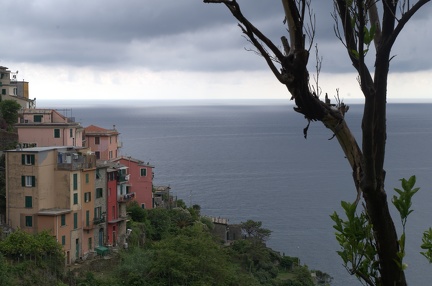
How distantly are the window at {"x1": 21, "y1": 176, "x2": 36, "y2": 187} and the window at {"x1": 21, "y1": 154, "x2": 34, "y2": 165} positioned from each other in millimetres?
673

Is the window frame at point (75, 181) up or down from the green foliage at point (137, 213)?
up

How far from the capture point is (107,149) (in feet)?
152

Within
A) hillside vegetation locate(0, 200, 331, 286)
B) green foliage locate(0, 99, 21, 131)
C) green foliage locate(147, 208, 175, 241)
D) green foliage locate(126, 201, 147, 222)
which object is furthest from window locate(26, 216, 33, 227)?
green foliage locate(0, 99, 21, 131)

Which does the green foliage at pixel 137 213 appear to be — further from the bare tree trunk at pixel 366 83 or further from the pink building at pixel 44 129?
the bare tree trunk at pixel 366 83

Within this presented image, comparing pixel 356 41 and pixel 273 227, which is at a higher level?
pixel 356 41

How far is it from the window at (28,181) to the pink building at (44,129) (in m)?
5.55

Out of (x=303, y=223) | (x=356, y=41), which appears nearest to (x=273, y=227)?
(x=303, y=223)

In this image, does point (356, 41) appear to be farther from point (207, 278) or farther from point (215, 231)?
point (215, 231)

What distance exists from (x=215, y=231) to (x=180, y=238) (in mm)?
17865

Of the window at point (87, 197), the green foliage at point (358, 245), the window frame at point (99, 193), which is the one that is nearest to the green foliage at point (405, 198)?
the green foliage at point (358, 245)

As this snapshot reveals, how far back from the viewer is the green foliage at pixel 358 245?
3.71 meters

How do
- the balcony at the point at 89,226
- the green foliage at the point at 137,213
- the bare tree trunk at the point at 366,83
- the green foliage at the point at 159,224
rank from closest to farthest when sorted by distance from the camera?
the bare tree trunk at the point at 366,83 → the balcony at the point at 89,226 → the green foliage at the point at 159,224 → the green foliage at the point at 137,213

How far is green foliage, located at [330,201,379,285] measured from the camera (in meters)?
3.71

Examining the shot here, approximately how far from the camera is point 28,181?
31.8m
